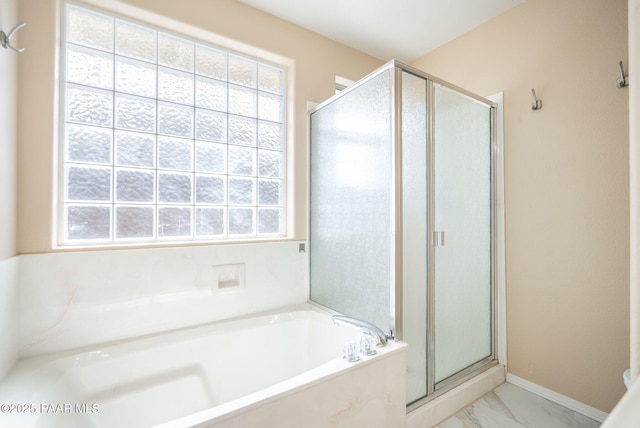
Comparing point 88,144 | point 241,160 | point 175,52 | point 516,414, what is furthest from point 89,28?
point 516,414

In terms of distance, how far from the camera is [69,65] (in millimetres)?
1526

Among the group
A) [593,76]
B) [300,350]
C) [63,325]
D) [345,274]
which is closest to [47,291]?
[63,325]

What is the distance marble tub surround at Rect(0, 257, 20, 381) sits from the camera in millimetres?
1147

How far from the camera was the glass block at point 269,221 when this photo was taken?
209 centimetres

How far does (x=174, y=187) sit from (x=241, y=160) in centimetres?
48

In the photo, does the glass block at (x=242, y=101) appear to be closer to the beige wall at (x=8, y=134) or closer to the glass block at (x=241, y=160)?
the glass block at (x=241, y=160)

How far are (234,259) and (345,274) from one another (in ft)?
2.36

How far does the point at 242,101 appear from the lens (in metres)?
2.04

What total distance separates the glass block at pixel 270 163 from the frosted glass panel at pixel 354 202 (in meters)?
0.26

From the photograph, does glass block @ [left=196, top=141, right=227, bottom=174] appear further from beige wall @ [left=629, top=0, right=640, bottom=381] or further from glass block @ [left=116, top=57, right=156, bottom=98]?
beige wall @ [left=629, top=0, right=640, bottom=381]

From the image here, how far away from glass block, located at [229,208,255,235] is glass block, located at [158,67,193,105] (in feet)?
2.53

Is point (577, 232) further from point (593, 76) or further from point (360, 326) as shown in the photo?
point (360, 326)

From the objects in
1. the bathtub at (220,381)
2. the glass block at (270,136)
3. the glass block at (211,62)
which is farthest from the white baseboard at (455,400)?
the glass block at (211,62)

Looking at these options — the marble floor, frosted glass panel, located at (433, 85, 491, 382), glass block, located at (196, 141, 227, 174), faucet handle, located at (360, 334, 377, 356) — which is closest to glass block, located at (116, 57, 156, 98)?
glass block, located at (196, 141, 227, 174)
